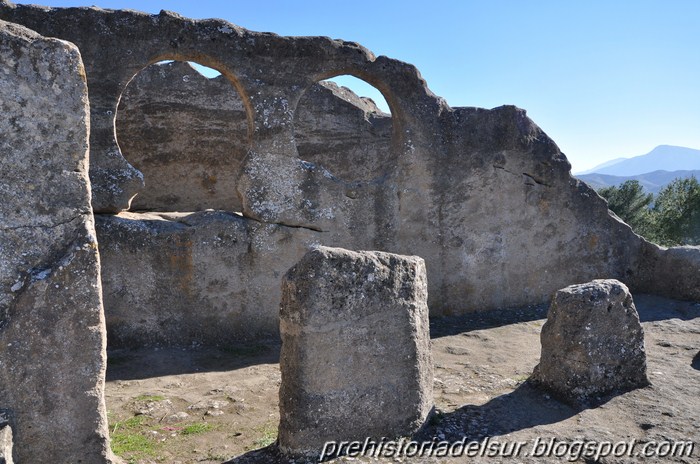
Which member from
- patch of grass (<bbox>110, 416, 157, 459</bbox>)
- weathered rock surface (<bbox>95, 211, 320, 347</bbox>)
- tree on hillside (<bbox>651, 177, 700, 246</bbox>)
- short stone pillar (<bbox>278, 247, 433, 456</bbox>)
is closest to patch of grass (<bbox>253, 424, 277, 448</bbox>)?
short stone pillar (<bbox>278, 247, 433, 456</bbox>)

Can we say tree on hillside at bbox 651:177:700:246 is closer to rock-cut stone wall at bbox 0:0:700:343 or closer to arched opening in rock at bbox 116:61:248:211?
rock-cut stone wall at bbox 0:0:700:343

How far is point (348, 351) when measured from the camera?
12.1 feet

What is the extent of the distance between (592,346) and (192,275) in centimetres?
371

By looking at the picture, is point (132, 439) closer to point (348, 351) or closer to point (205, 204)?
point (348, 351)

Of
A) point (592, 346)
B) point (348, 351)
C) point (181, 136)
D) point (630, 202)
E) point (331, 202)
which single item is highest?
point (181, 136)

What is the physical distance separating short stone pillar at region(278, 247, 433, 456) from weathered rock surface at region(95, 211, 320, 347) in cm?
260

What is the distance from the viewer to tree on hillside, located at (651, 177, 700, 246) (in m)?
19.0

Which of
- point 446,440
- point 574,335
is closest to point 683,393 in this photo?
point 574,335

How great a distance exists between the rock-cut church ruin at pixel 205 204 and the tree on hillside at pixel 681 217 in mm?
12525

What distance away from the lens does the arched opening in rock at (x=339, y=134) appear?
10.5 meters

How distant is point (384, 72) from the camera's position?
6996mm

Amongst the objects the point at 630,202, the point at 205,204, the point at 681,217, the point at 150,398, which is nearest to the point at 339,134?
the point at 205,204

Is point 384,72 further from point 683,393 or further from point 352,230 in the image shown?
point 683,393

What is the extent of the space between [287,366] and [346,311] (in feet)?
1.60
